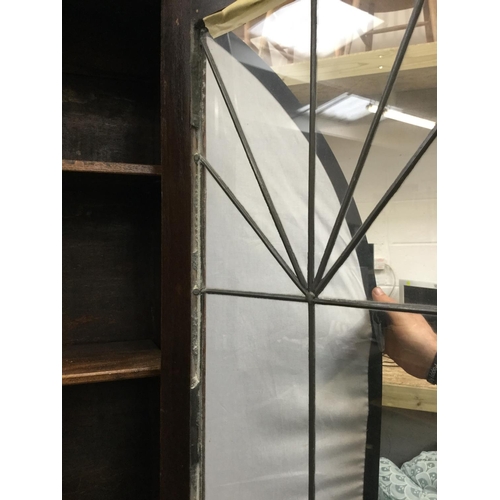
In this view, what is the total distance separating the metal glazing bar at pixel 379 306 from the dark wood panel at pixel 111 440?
2.49 ft

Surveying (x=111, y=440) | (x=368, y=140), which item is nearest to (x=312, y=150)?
(x=368, y=140)

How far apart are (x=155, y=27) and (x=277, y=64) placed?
645 mm

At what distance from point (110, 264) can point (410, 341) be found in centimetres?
98

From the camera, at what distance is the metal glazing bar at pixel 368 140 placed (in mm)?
683

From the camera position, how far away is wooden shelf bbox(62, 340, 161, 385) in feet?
3.66

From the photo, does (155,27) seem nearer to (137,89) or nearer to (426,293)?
(137,89)

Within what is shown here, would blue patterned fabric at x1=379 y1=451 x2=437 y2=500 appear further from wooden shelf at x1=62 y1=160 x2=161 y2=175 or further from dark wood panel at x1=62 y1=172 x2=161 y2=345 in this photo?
dark wood panel at x1=62 y1=172 x2=161 y2=345

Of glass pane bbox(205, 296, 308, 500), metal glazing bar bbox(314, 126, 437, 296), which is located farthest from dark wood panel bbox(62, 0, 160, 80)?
metal glazing bar bbox(314, 126, 437, 296)

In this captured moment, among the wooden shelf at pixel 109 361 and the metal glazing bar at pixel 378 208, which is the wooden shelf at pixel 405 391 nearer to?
the metal glazing bar at pixel 378 208

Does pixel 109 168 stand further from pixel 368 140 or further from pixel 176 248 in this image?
pixel 368 140

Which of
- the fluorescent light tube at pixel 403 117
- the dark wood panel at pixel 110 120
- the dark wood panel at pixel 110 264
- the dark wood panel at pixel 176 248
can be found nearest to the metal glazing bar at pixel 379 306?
the fluorescent light tube at pixel 403 117
